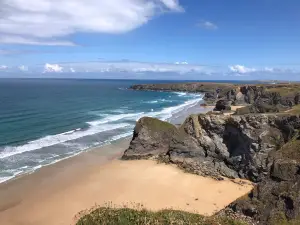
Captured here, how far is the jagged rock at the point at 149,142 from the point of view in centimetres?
3788

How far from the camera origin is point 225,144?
34344 millimetres

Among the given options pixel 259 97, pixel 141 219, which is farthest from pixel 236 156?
pixel 259 97

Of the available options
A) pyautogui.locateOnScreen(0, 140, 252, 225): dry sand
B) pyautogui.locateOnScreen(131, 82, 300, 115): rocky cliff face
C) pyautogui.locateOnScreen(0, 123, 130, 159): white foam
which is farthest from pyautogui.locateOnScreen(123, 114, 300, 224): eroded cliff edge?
pyautogui.locateOnScreen(0, 123, 130, 159): white foam

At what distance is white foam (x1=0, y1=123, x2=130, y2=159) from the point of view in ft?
129

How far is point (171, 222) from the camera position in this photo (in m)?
12.9

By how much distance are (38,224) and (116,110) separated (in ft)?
194

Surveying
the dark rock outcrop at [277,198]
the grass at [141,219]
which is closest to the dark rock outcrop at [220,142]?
the dark rock outcrop at [277,198]

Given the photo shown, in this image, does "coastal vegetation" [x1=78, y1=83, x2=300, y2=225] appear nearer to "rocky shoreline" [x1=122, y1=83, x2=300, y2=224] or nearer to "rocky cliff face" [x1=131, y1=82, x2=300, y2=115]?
"rocky shoreline" [x1=122, y1=83, x2=300, y2=224]

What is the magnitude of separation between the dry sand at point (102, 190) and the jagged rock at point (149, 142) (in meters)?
1.55

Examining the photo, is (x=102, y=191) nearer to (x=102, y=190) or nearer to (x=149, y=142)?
(x=102, y=190)

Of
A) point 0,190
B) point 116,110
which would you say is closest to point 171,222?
point 0,190

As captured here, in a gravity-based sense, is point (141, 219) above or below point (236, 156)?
above

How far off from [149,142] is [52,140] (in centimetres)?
1490

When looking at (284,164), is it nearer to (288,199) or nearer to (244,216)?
(288,199)
